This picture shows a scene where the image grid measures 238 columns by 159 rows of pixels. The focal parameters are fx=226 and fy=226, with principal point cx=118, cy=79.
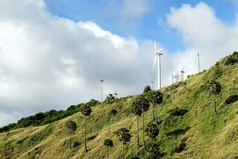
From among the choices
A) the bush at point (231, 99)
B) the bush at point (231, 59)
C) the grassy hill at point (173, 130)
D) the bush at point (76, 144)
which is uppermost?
the bush at point (231, 59)

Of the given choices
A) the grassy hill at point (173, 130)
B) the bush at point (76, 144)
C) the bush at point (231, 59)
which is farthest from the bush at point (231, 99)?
the bush at point (76, 144)

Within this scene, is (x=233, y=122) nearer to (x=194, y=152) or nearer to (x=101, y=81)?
(x=194, y=152)

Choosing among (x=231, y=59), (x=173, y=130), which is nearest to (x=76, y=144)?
(x=173, y=130)

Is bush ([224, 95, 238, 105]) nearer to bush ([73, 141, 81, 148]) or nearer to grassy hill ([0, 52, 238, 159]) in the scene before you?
grassy hill ([0, 52, 238, 159])

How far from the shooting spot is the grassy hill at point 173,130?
6328 cm

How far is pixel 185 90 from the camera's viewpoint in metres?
104

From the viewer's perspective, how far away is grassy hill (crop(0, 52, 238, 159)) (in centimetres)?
6328

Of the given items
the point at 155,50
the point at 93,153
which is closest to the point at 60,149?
the point at 93,153

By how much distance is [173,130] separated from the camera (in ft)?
257

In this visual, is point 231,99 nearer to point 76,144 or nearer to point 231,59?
point 231,59

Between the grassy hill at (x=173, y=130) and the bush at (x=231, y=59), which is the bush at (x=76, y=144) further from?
the bush at (x=231, y=59)

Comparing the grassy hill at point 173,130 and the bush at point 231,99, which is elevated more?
the bush at point 231,99

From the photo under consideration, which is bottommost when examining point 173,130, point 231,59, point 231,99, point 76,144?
point 76,144

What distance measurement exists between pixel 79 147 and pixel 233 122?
6164 centimetres
